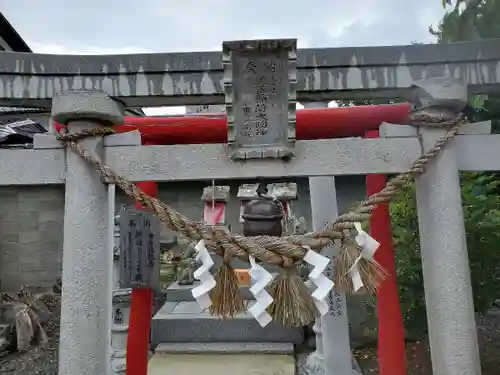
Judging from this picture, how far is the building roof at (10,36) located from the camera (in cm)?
1065

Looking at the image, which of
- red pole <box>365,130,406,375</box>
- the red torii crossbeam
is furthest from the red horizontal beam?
red pole <box>365,130,406,375</box>

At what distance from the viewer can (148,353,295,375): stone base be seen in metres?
5.02

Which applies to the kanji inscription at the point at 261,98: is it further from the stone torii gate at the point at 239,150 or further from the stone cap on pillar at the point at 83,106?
the stone cap on pillar at the point at 83,106

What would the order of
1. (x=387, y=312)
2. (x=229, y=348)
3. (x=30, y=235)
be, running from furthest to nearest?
1. (x=30, y=235)
2. (x=229, y=348)
3. (x=387, y=312)

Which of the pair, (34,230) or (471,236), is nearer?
(471,236)

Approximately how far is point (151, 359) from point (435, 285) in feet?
14.2

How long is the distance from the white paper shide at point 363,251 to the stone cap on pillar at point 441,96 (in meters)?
0.69

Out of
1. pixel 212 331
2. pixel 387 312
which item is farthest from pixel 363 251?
pixel 212 331

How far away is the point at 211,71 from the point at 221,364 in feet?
13.8

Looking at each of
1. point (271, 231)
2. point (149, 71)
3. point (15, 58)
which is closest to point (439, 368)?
point (271, 231)

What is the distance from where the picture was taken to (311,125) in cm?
254

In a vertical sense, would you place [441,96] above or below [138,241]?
above

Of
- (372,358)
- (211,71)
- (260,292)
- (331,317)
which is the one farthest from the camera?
(372,358)

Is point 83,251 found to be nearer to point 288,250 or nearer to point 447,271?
point 288,250
